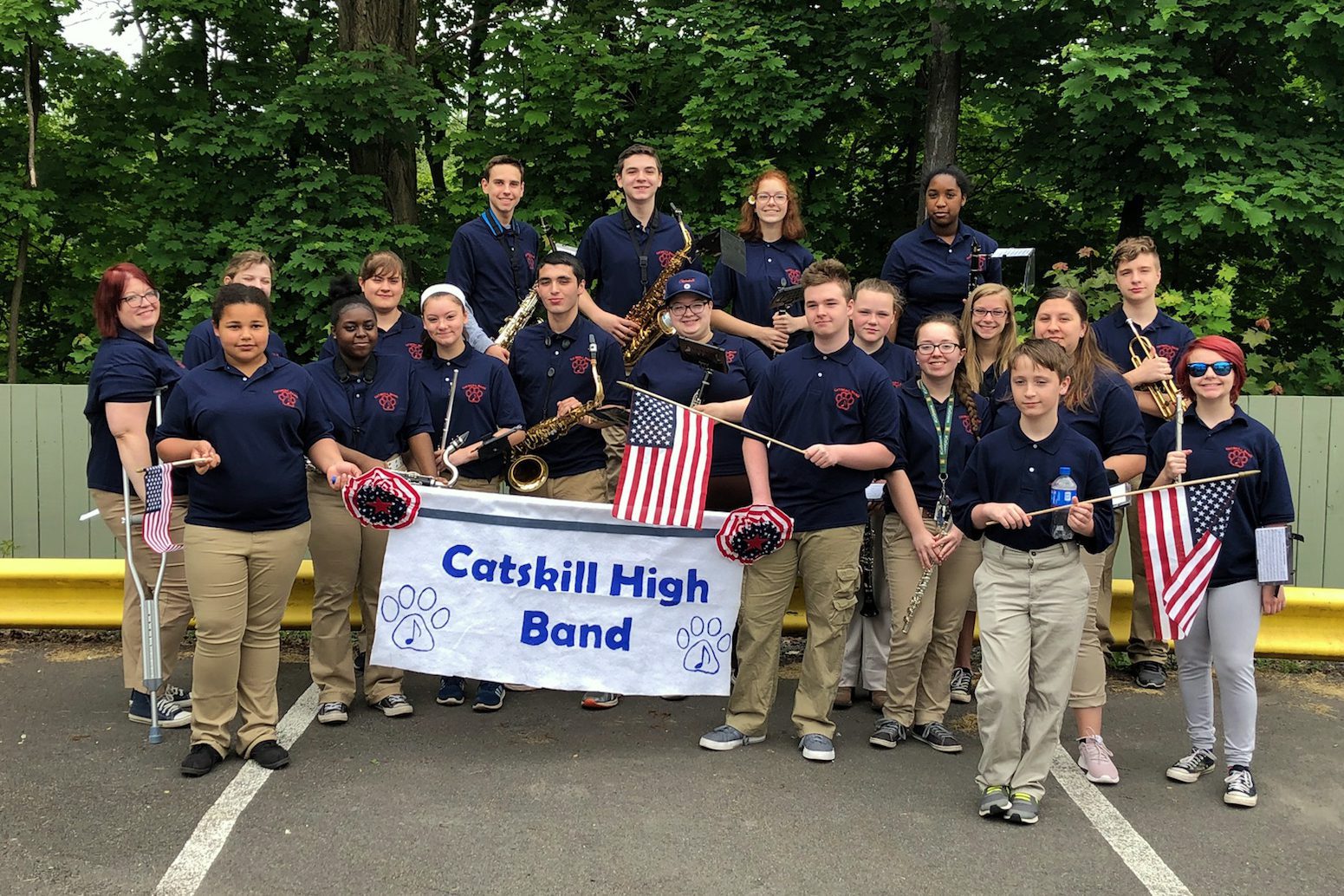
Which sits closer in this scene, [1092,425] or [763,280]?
[1092,425]

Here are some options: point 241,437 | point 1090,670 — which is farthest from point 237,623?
point 1090,670

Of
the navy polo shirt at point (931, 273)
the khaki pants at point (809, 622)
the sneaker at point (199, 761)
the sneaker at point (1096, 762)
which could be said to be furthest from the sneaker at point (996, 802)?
the sneaker at point (199, 761)

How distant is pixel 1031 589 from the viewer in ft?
17.1

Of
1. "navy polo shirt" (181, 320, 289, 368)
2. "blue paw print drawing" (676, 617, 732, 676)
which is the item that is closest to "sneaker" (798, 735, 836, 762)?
"blue paw print drawing" (676, 617, 732, 676)

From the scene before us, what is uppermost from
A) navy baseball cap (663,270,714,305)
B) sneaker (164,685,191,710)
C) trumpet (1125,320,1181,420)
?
navy baseball cap (663,270,714,305)

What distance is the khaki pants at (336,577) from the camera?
20.5 ft

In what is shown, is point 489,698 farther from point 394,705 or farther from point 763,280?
point 763,280

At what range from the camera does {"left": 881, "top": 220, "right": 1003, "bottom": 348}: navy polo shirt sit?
7.41 meters

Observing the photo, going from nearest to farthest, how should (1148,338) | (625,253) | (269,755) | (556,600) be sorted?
(269,755), (556,600), (1148,338), (625,253)

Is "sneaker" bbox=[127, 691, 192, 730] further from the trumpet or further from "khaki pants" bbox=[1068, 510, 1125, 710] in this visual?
the trumpet

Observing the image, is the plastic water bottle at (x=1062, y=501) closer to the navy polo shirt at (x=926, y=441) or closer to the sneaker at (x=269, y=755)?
the navy polo shirt at (x=926, y=441)

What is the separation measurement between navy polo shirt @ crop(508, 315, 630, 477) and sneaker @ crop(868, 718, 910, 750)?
211cm

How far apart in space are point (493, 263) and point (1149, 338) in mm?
3970

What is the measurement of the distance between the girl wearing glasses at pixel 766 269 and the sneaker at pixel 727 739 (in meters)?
2.35
